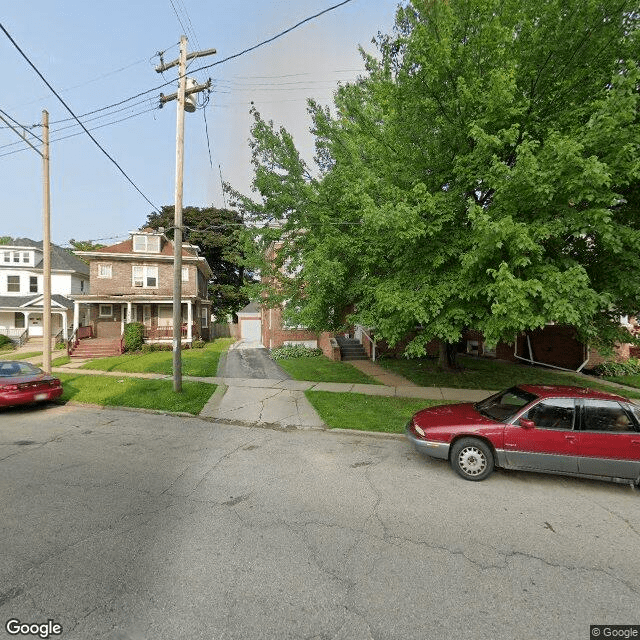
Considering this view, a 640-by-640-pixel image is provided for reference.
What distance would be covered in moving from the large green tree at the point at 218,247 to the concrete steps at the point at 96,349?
832 inches

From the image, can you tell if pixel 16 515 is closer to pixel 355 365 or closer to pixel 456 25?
pixel 456 25

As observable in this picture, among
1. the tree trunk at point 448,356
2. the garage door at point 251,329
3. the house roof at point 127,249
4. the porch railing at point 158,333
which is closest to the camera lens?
the tree trunk at point 448,356

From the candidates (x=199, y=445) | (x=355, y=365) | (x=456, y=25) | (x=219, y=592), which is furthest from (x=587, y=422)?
(x=355, y=365)

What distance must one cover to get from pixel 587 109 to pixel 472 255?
148 inches

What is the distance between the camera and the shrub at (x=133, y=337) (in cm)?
2031

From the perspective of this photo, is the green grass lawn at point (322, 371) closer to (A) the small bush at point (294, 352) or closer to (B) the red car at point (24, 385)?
(A) the small bush at point (294, 352)

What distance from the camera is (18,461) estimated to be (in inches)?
236

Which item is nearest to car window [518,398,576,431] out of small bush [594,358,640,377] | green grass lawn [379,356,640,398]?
green grass lawn [379,356,640,398]

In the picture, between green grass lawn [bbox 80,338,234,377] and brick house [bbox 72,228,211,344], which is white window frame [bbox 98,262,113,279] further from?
green grass lawn [bbox 80,338,234,377]

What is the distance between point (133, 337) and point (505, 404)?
20.5 meters

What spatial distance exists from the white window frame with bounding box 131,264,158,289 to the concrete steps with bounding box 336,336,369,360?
47.8ft

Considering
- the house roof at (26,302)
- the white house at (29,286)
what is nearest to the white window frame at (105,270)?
the house roof at (26,302)

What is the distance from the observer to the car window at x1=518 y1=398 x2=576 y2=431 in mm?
5223

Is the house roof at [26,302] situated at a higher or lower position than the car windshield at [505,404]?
higher
